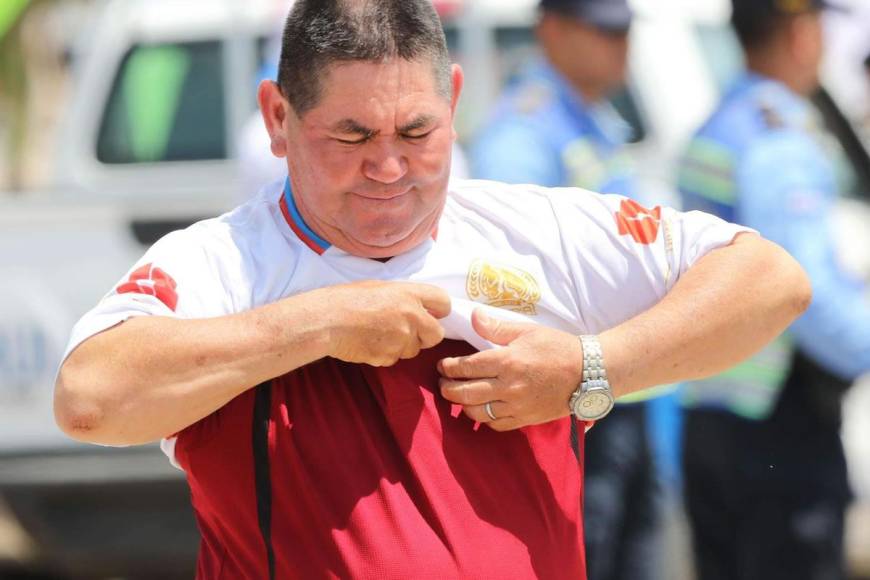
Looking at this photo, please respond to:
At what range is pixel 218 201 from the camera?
5.16m

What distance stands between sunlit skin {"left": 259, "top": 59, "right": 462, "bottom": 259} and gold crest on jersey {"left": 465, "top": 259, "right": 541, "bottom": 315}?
0.34 feet

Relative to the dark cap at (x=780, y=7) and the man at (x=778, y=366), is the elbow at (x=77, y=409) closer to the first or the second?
the man at (x=778, y=366)

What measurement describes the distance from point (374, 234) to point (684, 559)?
2.77 metres

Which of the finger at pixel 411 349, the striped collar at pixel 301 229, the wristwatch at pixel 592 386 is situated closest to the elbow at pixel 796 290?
the wristwatch at pixel 592 386

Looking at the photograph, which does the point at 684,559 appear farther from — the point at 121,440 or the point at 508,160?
the point at 121,440

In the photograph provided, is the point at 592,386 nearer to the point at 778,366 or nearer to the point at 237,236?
the point at 237,236

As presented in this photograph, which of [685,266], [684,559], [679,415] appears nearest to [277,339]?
[685,266]

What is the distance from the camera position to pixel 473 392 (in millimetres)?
2064

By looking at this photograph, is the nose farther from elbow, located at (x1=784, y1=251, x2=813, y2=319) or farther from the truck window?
the truck window

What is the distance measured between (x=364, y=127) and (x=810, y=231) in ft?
6.66

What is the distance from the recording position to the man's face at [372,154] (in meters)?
2.03

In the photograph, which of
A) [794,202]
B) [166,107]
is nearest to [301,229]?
[794,202]

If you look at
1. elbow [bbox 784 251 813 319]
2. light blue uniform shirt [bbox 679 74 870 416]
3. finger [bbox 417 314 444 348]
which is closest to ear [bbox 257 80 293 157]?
finger [bbox 417 314 444 348]

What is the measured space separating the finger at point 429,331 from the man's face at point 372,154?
0.15 m
